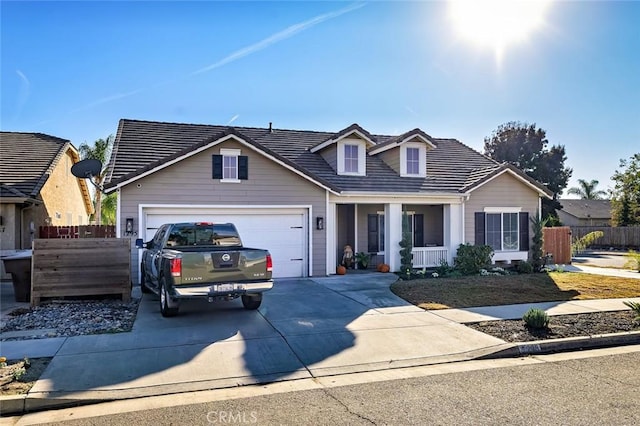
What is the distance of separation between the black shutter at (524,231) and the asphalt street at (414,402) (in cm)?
1264

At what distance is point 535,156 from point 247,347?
4739cm

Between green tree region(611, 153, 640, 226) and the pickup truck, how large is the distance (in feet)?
142

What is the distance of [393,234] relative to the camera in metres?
16.7

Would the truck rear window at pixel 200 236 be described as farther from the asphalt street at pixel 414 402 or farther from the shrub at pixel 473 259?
the shrub at pixel 473 259

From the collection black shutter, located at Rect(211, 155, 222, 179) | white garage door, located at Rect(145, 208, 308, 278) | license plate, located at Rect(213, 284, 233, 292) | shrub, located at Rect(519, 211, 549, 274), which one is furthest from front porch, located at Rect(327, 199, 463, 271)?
license plate, located at Rect(213, 284, 233, 292)

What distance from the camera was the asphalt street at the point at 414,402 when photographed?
4.70 metres

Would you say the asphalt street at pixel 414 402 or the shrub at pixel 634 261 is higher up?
the shrub at pixel 634 261

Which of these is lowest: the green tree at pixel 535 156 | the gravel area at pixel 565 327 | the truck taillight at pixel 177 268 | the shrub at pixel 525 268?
the gravel area at pixel 565 327

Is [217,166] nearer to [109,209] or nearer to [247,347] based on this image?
[247,347]

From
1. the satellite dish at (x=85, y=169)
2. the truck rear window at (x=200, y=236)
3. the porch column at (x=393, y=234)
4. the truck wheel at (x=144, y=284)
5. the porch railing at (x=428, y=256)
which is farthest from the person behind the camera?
the porch railing at (x=428, y=256)

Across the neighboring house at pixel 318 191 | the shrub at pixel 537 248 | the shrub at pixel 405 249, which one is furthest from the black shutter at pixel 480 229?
the shrub at pixel 405 249

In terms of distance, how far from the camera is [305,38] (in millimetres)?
12547

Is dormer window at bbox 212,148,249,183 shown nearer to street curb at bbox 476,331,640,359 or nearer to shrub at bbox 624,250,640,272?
street curb at bbox 476,331,640,359

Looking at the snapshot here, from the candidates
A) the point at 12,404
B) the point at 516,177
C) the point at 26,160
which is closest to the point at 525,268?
the point at 516,177
